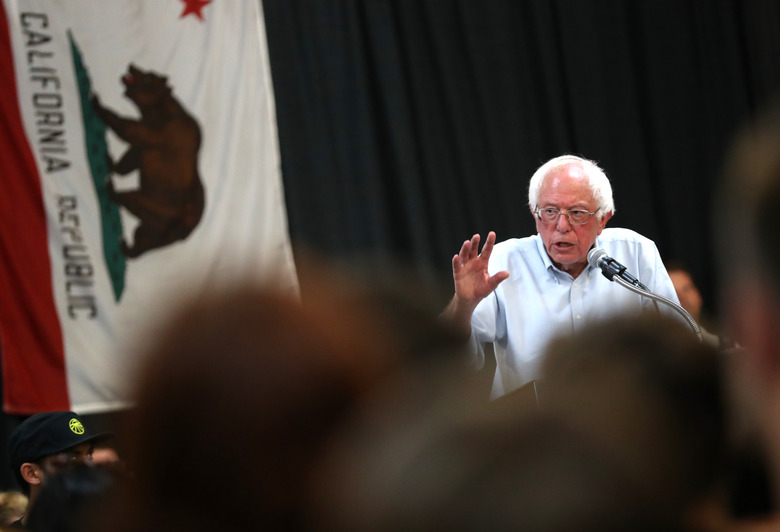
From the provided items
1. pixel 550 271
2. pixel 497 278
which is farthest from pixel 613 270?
pixel 550 271

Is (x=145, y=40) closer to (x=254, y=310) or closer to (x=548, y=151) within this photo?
(x=548, y=151)

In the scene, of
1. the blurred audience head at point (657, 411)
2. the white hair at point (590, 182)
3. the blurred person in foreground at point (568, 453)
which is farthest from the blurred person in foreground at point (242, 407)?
the white hair at point (590, 182)

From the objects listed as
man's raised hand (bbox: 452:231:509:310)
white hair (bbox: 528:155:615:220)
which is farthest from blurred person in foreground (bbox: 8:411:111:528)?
white hair (bbox: 528:155:615:220)

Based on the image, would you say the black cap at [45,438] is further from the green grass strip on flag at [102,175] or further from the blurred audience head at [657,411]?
the green grass strip on flag at [102,175]

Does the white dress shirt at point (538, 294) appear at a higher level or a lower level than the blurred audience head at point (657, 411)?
lower

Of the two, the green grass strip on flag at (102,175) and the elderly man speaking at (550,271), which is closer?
the elderly man speaking at (550,271)

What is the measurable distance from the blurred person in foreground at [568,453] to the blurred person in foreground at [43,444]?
1729mm

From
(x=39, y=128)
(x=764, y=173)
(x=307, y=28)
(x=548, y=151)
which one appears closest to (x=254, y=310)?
(x=764, y=173)

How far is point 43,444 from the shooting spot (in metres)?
2.22

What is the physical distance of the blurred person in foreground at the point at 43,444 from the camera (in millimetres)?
2184

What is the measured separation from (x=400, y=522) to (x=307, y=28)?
4.43 metres

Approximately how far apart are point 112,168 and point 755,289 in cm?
410

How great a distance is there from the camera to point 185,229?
442cm

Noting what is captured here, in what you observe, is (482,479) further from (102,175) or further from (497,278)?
(102,175)
